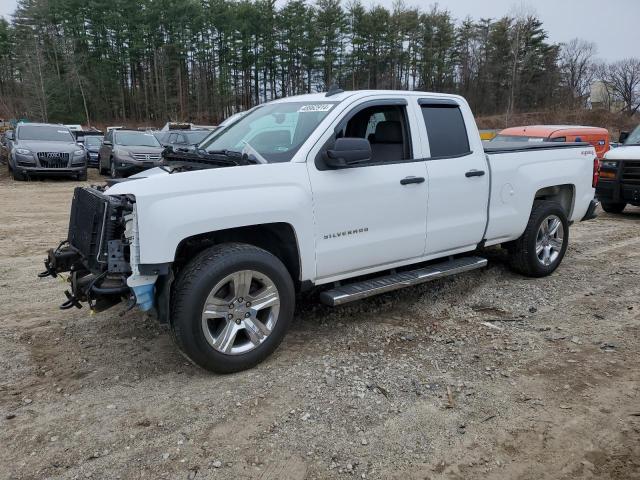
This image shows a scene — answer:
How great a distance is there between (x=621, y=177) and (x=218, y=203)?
924 cm

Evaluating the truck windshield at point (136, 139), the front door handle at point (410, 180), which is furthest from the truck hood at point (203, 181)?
the truck windshield at point (136, 139)

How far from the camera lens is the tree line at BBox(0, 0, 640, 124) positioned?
171ft

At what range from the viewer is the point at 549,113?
172ft

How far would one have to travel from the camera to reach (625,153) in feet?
32.0

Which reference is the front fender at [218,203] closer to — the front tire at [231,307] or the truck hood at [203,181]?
the truck hood at [203,181]

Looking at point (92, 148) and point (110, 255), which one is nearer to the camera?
point (110, 255)

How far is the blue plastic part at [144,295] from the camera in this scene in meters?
3.24

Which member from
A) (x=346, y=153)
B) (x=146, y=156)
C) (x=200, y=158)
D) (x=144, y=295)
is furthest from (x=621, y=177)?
(x=146, y=156)

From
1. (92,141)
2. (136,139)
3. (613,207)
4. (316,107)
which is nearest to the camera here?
(316,107)

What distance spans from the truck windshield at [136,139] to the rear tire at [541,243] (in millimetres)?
13965

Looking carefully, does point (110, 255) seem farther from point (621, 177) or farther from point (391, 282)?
point (621, 177)

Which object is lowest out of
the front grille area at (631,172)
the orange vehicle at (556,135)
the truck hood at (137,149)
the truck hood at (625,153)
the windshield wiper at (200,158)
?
the front grille area at (631,172)

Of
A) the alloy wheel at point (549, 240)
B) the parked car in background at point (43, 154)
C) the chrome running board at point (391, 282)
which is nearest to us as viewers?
the chrome running board at point (391, 282)

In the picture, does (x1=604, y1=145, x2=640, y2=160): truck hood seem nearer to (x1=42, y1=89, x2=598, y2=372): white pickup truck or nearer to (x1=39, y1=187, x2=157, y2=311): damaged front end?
(x1=42, y1=89, x2=598, y2=372): white pickup truck
